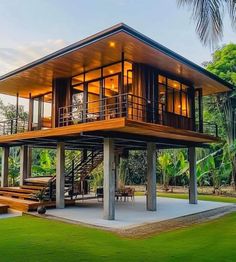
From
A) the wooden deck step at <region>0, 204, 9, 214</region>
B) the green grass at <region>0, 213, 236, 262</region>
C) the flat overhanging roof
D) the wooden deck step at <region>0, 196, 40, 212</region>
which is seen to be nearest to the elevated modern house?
the flat overhanging roof

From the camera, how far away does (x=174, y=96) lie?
14.1 m

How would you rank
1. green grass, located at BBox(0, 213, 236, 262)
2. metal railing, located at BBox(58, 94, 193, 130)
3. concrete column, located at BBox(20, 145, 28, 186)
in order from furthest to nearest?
1. concrete column, located at BBox(20, 145, 28, 186)
2. metal railing, located at BBox(58, 94, 193, 130)
3. green grass, located at BBox(0, 213, 236, 262)

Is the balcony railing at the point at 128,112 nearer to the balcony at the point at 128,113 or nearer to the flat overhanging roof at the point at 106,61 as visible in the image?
the balcony at the point at 128,113

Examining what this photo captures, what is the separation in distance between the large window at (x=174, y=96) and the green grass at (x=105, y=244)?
559 cm

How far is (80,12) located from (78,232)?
45.2ft

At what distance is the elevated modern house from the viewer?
10586mm

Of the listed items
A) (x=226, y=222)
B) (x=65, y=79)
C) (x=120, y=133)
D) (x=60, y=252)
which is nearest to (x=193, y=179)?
(x=226, y=222)

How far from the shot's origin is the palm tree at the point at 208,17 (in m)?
7.78

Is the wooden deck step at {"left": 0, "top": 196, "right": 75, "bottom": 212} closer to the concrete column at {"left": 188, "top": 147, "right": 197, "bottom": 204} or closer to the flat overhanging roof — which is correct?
the flat overhanging roof

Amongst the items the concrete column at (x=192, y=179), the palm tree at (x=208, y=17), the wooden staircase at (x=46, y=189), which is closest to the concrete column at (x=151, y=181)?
the concrete column at (x=192, y=179)

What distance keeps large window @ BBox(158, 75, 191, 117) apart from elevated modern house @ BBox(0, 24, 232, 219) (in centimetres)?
4

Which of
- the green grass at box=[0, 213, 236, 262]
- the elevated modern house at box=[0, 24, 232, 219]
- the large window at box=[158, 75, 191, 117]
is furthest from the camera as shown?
the large window at box=[158, 75, 191, 117]

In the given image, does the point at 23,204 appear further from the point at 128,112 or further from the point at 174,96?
the point at 174,96

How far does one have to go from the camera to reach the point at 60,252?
6.64 m
